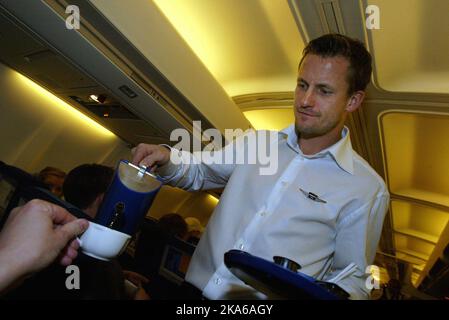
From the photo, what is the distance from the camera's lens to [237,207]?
150 centimetres

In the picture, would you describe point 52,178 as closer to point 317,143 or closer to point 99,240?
point 317,143

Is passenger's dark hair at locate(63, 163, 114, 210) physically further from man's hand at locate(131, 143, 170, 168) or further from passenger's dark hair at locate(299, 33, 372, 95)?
passenger's dark hair at locate(299, 33, 372, 95)

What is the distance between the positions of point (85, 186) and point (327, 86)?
1675mm

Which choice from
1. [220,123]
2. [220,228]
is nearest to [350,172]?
[220,228]

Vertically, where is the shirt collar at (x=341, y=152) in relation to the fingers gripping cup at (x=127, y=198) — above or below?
above

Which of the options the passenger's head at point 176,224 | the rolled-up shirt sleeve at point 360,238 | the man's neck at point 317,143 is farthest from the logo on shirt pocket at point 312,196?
the passenger's head at point 176,224

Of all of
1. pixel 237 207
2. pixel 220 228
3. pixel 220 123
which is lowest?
pixel 220 228

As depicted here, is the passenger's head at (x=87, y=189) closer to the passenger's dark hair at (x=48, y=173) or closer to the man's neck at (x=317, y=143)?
the man's neck at (x=317, y=143)

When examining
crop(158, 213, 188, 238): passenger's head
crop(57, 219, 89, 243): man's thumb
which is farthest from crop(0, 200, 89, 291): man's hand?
crop(158, 213, 188, 238): passenger's head

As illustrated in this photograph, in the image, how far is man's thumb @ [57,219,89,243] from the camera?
82 centimetres

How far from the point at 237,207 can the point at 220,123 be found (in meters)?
2.08

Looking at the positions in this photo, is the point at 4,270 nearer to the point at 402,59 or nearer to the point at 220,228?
the point at 220,228

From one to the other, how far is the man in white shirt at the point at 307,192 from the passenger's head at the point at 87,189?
92 cm

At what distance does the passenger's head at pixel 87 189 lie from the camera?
2.26 meters
